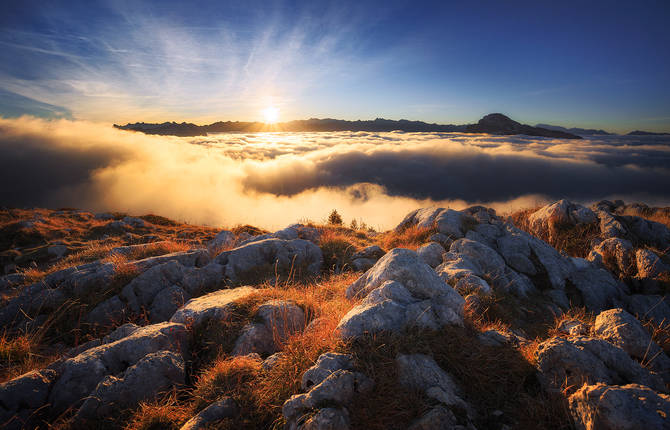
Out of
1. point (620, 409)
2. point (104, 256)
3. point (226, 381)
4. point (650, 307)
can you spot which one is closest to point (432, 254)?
point (650, 307)

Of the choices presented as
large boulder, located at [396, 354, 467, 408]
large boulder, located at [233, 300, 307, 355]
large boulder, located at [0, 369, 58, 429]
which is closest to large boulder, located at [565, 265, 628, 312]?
large boulder, located at [396, 354, 467, 408]

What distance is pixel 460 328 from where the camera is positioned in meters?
4.37

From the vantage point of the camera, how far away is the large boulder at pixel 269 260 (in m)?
9.55

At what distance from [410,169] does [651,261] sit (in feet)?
647

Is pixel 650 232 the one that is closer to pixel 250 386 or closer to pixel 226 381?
pixel 250 386

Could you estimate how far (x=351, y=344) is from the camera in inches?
150

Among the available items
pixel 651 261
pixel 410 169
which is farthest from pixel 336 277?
pixel 410 169

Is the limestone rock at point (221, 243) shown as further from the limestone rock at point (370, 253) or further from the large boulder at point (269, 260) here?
the limestone rock at point (370, 253)

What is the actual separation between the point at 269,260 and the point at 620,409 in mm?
9692

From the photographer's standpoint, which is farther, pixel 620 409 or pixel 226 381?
pixel 226 381

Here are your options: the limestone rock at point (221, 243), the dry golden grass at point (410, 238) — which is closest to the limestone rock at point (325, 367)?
the dry golden grass at point (410, 238)

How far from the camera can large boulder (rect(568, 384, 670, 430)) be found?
250 centimetres

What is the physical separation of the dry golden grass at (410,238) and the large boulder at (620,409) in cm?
851

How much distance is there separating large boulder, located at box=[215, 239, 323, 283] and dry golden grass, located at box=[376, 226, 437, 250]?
3.72 m
